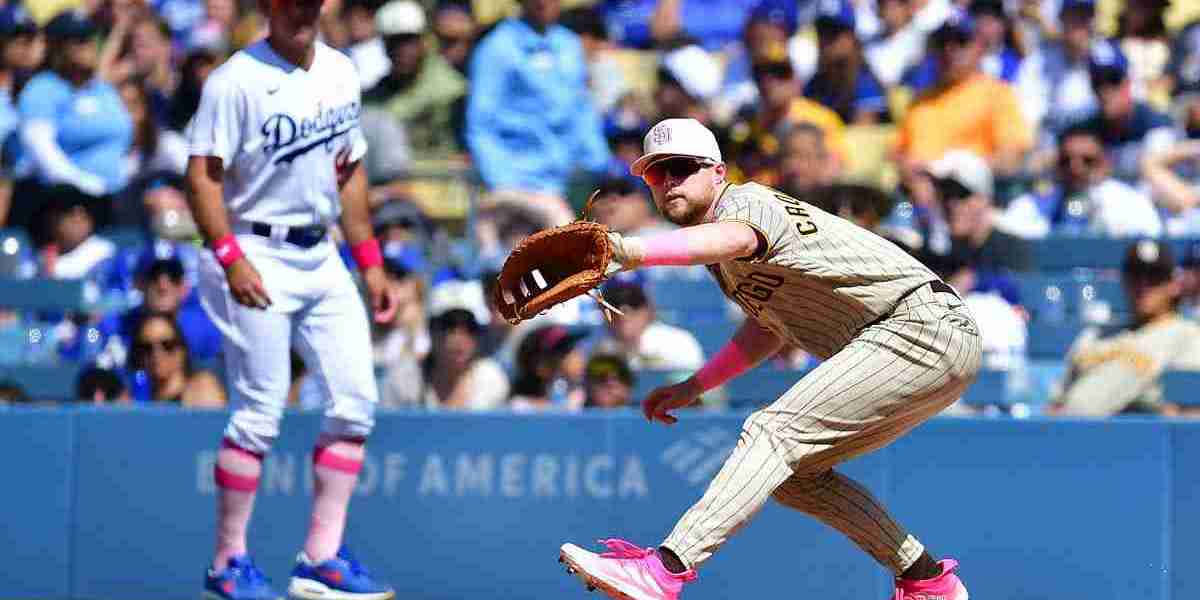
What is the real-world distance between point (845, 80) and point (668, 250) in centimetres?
648

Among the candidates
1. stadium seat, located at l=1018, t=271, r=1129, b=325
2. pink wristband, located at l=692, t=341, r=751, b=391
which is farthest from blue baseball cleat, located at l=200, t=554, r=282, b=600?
stadium seat, located at l=1018, t=271, r=1129, b=325

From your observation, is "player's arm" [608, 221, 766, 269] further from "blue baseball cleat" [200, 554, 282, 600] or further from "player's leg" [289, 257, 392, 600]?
"blue baseball cleat" [200, 554, 282, 600]

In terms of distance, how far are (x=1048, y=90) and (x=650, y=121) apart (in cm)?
240

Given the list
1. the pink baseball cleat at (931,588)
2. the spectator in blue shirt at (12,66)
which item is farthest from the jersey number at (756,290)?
the spectator in blue shirt at (12,66)

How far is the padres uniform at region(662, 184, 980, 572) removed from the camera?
16.7 ft

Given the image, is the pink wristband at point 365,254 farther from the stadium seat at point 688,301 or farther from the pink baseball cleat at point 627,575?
the stadium seat at point 688,301

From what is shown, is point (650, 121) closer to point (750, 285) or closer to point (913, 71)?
point (913, 71)

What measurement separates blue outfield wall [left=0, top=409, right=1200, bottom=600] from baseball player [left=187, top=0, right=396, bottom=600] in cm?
93

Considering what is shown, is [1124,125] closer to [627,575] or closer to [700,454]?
[700,454]

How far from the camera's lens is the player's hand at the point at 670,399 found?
19.2 feet

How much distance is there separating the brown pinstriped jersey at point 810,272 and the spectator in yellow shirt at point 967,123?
15.7ft

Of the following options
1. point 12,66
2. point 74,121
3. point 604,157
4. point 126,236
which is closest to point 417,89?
point 604,157

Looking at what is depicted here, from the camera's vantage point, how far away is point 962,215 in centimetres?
916

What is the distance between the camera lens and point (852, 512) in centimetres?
560
